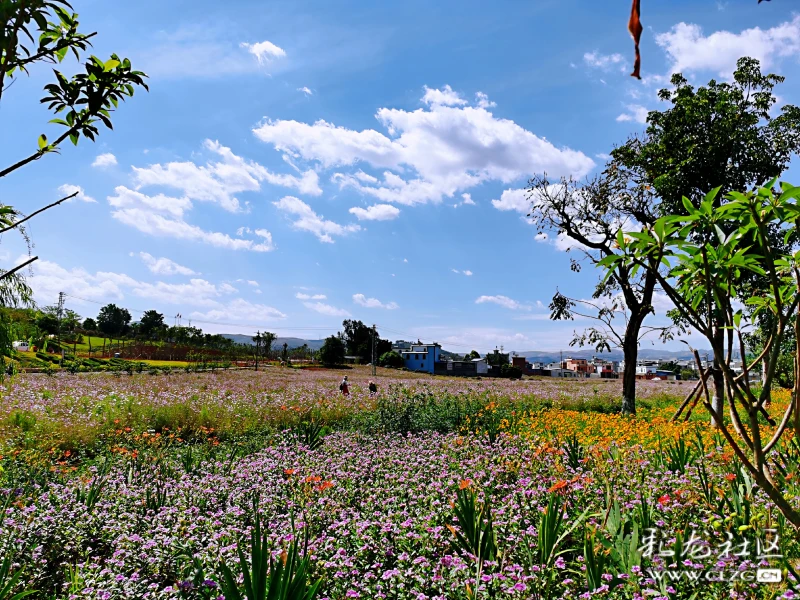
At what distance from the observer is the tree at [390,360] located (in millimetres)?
70500

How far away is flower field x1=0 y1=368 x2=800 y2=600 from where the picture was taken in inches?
117

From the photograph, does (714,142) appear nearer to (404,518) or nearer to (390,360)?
(404,518)

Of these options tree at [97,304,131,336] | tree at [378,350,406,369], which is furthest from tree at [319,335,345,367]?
tree at [97,304,131,336]

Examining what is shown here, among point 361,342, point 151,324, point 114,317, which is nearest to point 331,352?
point 361,342

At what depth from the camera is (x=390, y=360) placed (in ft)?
232

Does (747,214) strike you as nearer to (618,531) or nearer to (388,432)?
(618,531)

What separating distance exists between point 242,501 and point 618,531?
10.8ft

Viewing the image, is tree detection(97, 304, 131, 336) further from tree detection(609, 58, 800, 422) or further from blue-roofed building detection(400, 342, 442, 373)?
tree detection(609, 58, 800, 422)

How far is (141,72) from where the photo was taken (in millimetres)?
2215

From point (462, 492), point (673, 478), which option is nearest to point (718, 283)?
point (462, 492)

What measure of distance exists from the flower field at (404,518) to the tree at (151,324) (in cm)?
7631

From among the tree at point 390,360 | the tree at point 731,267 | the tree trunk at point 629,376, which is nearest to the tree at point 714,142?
the tree trunk at point 629,376

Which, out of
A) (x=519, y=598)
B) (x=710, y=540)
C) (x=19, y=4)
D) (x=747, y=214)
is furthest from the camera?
(x=710, y=540)

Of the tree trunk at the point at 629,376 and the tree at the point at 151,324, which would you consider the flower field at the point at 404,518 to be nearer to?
the tree trunk at the point at 629,376
